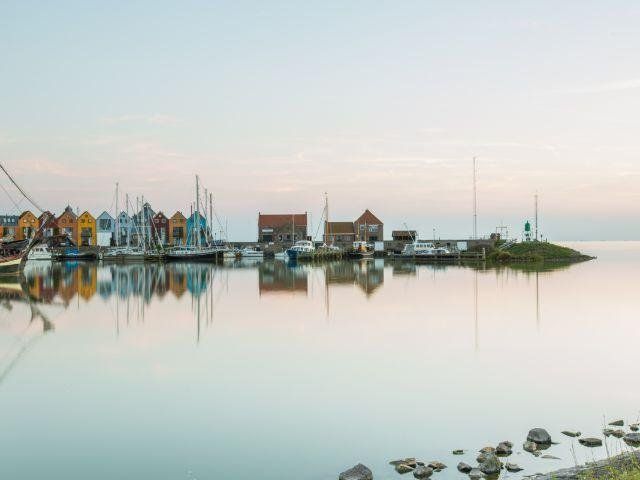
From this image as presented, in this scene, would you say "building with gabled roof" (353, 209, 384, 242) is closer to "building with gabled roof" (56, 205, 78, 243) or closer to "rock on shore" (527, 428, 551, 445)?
"building with gabled roof" (56, 205, 78, 243)

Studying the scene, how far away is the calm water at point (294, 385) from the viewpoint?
11.3m

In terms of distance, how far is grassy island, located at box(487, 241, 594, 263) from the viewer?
8881 cm

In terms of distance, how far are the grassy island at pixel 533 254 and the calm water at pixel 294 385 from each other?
182 feet

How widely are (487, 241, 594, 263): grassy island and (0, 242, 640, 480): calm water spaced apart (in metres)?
55.6

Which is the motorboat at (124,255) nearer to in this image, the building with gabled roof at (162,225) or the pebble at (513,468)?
the building with gabled roof at (162,225)

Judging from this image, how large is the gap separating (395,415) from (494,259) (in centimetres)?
8102

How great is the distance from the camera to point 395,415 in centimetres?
1355

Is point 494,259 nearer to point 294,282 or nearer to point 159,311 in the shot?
point 294,282

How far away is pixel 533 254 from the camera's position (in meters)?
90.0

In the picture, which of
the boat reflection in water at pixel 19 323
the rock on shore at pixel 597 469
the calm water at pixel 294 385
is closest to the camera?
the rock on shore at pixel 597 469

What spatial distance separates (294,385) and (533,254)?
80261 millimetres

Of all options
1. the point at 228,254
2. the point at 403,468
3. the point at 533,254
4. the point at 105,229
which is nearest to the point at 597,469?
the point at 403,468

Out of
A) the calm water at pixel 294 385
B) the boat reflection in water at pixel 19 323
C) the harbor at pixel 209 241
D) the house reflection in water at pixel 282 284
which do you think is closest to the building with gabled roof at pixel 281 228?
the harbor at pixel 209 241

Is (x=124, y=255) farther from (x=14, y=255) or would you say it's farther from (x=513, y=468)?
(x=513, y=468)
